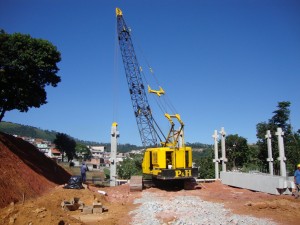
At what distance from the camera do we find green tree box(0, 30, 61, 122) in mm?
24312

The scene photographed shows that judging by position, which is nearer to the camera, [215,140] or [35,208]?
[35,208]

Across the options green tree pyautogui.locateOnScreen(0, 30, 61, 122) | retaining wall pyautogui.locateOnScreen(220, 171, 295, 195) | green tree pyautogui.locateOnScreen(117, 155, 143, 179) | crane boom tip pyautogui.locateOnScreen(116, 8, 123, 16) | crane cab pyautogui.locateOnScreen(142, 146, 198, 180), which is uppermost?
crane boom tip pyautogui.locateOnScreen(116, 8, 123, 16)

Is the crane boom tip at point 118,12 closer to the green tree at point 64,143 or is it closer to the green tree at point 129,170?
the green tree at point 129,170

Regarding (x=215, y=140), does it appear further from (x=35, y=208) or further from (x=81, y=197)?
(x=35, y=208)

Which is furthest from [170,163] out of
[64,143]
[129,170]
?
[64,143]

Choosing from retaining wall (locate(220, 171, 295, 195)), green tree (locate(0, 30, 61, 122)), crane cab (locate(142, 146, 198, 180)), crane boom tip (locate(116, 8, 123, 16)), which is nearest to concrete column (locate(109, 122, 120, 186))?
crane cab (locate(142, 146, 198, 180))

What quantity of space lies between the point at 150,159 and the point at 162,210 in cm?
979

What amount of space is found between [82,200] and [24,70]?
1414 cm

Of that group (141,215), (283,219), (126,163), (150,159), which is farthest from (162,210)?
(126,163)

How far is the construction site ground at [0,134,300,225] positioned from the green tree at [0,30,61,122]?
12.7 ft

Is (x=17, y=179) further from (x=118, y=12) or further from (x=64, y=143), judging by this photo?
(x=64, y=143)

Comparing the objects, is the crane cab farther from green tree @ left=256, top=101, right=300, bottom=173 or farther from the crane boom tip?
green tree @ left=256, top=101, right=300, bottom=173

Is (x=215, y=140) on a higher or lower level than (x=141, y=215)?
higher

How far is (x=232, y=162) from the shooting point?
63500 mm
